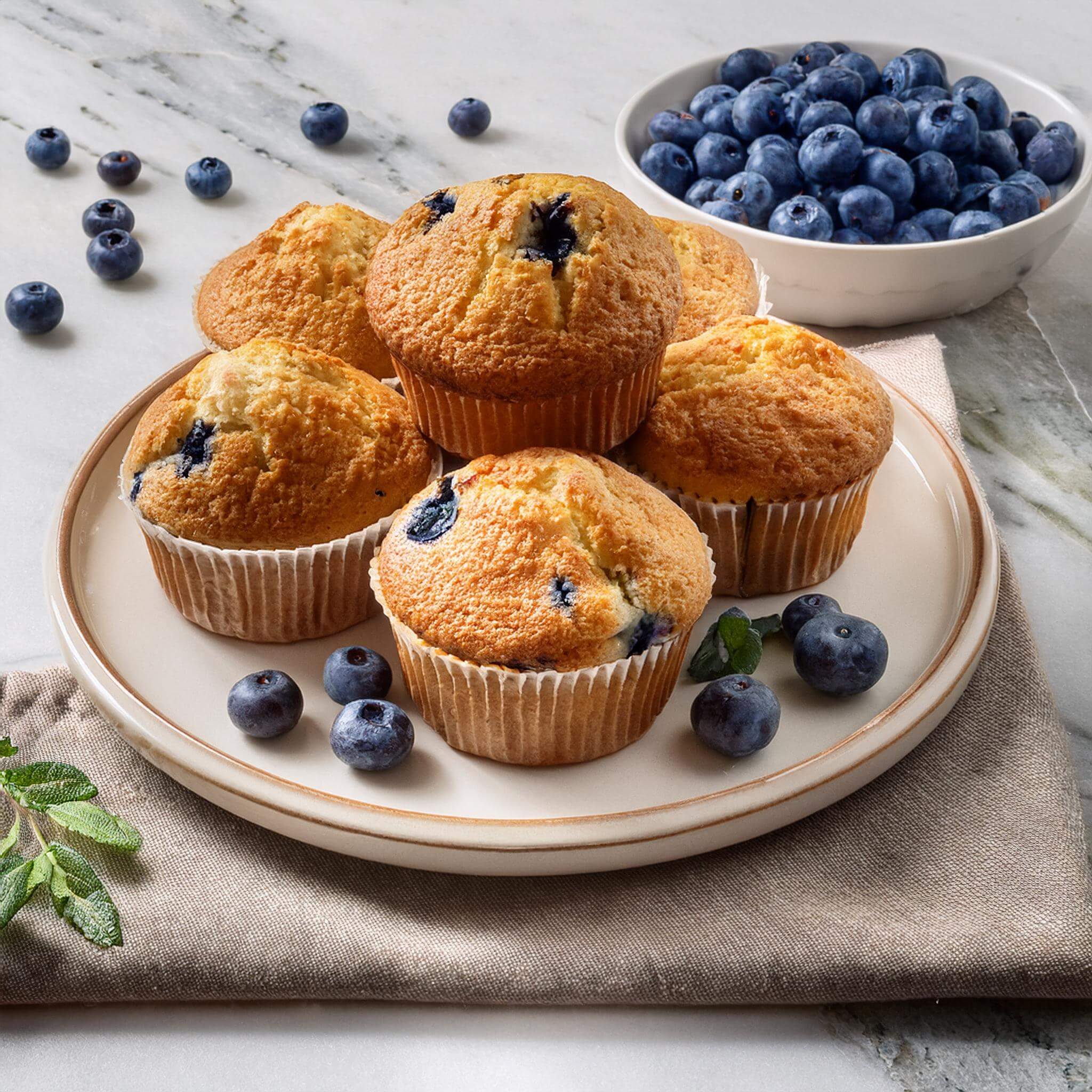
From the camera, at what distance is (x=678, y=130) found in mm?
3660

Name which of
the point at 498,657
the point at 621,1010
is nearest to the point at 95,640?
the point at 498,657

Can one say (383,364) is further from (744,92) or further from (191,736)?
(744,92)

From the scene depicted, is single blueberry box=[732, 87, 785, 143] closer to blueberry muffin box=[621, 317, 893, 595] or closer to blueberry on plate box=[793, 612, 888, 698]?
blueberry muffin box=[621, 317, 893, 595]

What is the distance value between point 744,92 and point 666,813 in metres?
2.44

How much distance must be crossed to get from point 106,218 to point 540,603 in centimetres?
254

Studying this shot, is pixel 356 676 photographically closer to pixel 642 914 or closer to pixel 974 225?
pixel 642 914

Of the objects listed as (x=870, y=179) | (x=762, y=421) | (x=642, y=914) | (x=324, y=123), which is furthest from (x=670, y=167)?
(x=642, y=914)

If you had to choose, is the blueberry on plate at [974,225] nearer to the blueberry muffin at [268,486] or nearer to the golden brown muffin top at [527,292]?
the golden brown muffin top at [527,292]

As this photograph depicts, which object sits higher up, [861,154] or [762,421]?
[861,154]

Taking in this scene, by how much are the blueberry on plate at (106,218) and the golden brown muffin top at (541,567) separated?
2.20 metres

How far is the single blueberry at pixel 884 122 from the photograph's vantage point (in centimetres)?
347

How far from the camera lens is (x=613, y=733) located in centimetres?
213

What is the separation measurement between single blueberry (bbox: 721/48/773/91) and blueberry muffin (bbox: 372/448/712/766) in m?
2.14

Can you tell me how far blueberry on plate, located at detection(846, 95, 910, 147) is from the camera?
347 centimetres
